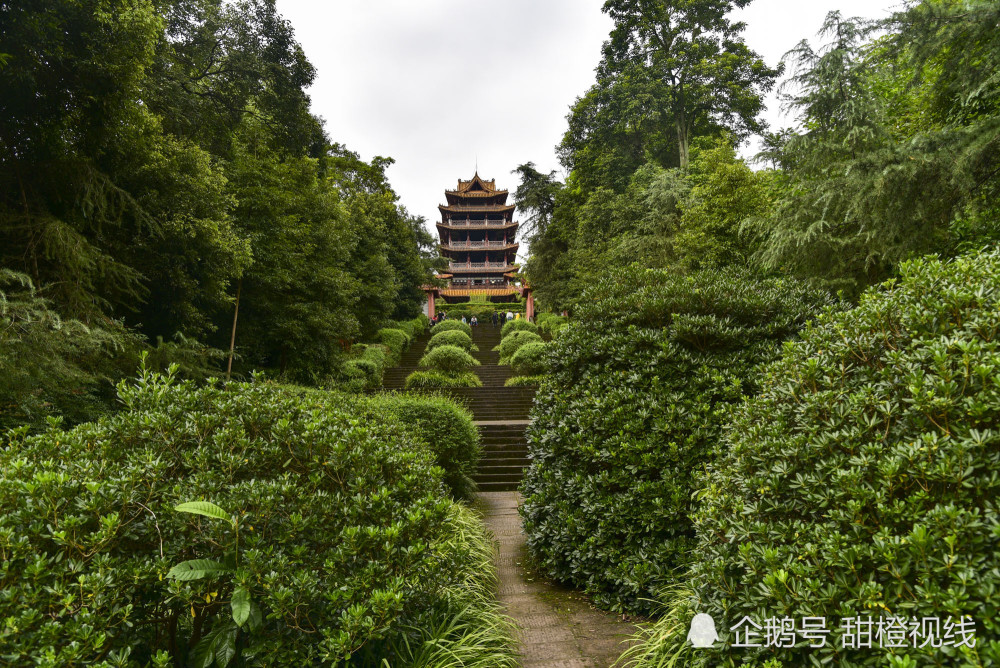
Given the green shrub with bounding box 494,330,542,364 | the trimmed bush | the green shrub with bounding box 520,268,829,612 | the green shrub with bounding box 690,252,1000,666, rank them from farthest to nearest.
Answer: the green shrub with bounding box 494,330,542,364 < the trimmed bush < the green shrub with bounding box 520,268,829,612 < the green shrub with bounding box 690,252,1000,666

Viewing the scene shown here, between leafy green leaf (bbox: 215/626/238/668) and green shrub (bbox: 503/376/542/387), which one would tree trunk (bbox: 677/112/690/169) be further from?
leafy green leaf (bbox: 215/626/238/668)

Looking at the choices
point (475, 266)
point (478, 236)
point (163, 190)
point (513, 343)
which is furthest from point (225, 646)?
point (478, 236)

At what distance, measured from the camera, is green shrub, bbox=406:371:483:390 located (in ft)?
46.5

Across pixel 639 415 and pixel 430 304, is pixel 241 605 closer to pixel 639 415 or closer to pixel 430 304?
pixel 639 415

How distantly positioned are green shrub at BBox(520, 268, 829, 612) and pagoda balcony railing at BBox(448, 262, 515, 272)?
38.6 meters

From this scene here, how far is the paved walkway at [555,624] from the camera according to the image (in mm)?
2615

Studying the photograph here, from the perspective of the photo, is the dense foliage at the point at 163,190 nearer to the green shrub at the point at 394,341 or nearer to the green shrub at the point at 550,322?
the green shrub at the point at 394,341

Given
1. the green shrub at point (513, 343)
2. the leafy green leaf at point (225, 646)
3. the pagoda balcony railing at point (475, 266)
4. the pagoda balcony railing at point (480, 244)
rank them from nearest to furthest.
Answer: the leafy green leaf at point (225, 646), the green shrub at point (513, 343), the pagoda balcony railing at point (475, 266), the pagoda balcony railing at point (480, 244)

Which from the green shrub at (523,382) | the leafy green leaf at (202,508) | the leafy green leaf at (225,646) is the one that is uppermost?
the leafy green leaf at (202,508)

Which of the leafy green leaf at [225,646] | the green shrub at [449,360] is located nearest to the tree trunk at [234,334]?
the green shrub at [449,360]

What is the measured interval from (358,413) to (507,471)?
512 centimetres

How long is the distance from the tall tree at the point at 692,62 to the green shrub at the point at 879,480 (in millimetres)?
20597

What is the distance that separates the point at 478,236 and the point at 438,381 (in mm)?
31412

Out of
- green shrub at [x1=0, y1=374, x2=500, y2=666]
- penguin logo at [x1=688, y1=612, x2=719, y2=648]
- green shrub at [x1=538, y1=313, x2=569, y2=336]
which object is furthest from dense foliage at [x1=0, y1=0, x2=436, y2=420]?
green shrub at [x1=538, y1=313, x2=569, y2=336]
